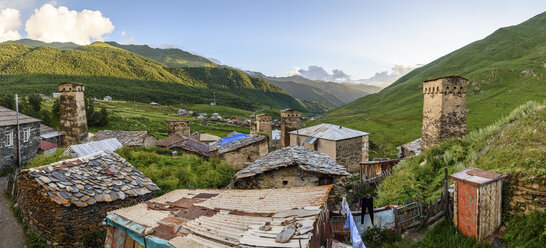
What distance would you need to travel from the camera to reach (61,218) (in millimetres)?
7926

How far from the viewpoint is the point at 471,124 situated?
45.4m

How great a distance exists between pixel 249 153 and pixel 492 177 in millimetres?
14189

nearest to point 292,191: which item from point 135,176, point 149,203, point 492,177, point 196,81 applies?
point 149,203

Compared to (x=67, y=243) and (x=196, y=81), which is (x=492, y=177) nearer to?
(x=67, y=243)

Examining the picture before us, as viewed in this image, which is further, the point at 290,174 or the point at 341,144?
the point at 341,144

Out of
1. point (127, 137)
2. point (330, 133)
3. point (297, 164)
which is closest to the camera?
point (297, 164)

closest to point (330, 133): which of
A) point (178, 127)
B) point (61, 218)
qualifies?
point (178, 127)

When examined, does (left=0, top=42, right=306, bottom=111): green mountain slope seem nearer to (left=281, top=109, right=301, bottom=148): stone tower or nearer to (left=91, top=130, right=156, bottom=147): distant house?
(left=91, top=130, right=156, bottom=147): distant house

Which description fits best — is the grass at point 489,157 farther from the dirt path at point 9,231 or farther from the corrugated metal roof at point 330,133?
the dirt path at point 9,231

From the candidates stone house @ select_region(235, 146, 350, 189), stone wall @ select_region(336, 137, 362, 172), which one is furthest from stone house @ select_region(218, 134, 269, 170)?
stone wall @ select_region(336, 137, 362, 172)

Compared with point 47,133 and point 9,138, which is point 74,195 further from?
point 47,133

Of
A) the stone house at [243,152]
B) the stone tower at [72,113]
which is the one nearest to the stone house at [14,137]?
the stone tower at [72,113]

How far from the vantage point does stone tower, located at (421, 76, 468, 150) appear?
701 inches

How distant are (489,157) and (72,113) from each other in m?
23.0
